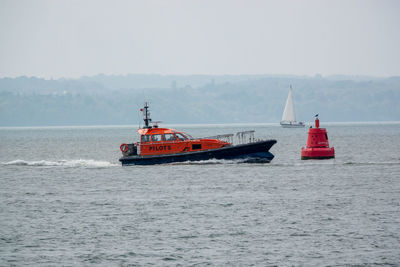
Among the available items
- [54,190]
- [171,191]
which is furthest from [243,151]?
[54,190]

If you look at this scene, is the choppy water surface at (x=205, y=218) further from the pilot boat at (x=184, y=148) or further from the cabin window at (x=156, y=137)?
the cabin window at (x=156, y=137)

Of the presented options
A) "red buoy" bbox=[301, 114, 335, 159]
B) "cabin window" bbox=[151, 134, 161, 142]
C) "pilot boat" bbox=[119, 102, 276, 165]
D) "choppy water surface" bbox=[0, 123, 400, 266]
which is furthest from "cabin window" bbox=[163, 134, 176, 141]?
"red buoy" bbox=[301, 114, 335, 159]

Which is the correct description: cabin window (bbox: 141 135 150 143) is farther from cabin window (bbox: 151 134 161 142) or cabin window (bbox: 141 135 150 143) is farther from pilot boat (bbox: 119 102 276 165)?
cabin window (bbox: 151 134 161 142)

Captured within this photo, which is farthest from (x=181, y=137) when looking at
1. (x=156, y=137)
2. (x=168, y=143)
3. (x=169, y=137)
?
(x=156, y=137)

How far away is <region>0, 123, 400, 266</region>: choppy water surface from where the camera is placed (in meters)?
21.1

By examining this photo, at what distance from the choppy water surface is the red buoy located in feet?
5.80

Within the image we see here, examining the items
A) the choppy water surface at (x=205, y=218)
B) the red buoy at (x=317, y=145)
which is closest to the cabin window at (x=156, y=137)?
the choppy water surface at (x=205, y=218)

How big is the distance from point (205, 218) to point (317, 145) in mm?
21300

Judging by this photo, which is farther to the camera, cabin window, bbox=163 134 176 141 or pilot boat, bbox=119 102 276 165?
cabin window, bbox=163 134 176 141

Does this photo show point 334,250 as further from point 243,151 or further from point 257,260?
point 243,151

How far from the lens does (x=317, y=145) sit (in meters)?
47.0

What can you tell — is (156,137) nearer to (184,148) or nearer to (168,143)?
(168,143)

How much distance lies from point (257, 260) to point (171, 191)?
1596 centimetres

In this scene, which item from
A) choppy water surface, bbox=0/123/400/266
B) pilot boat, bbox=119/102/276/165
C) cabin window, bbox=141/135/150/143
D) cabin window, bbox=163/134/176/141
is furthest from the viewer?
cabin window, bbox=141/135/150/143
